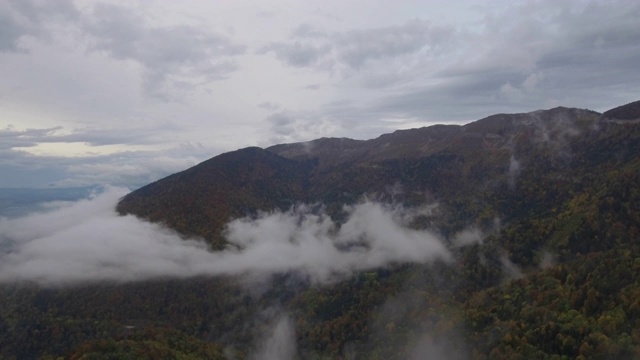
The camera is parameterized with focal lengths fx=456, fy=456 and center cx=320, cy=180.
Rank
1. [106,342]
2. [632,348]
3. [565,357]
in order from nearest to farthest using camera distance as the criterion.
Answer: [632,348] < [565,357] < [106,342]

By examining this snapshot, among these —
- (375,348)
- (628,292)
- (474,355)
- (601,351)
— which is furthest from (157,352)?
(628,292)

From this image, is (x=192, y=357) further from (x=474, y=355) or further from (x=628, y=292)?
(x=628, y=292)

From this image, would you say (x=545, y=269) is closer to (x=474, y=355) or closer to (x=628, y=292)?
(x=628, y=292)

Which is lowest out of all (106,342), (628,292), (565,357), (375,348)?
(375,348)

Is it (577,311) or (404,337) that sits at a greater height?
(577,311)

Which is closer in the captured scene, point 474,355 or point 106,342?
point 106,342

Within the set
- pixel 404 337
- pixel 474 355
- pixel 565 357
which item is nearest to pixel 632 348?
pixel 565 357

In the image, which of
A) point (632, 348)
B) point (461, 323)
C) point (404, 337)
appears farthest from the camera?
point (404, 337)

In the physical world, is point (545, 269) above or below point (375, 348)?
above

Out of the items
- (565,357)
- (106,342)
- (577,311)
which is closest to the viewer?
(565,357)
